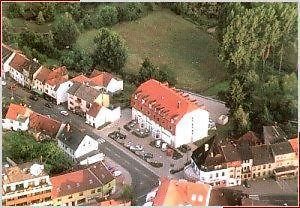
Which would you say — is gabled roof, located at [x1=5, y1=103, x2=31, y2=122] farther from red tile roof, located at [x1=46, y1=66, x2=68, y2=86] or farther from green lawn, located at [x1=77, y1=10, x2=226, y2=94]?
green lawn, located at [x1=77, y1=10, x2=226, y2=94]

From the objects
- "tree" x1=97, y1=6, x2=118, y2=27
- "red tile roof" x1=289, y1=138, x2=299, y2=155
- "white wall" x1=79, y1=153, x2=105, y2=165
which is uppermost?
"tree" x1=97, y1=6, x2=118, y2=27

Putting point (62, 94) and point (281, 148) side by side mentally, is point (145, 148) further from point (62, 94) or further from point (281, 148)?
point (281, 148)

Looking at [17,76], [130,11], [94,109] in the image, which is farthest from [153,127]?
[17,76]

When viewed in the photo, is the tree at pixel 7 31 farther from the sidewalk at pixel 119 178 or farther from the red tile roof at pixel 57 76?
the sidewalk at pixel 119 178

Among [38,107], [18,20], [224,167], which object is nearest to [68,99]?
[38,107]

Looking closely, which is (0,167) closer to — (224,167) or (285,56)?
(224,167)

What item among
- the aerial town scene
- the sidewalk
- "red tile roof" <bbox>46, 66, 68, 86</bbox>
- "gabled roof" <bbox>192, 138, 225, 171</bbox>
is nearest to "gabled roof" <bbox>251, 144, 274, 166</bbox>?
the aerial town scene
